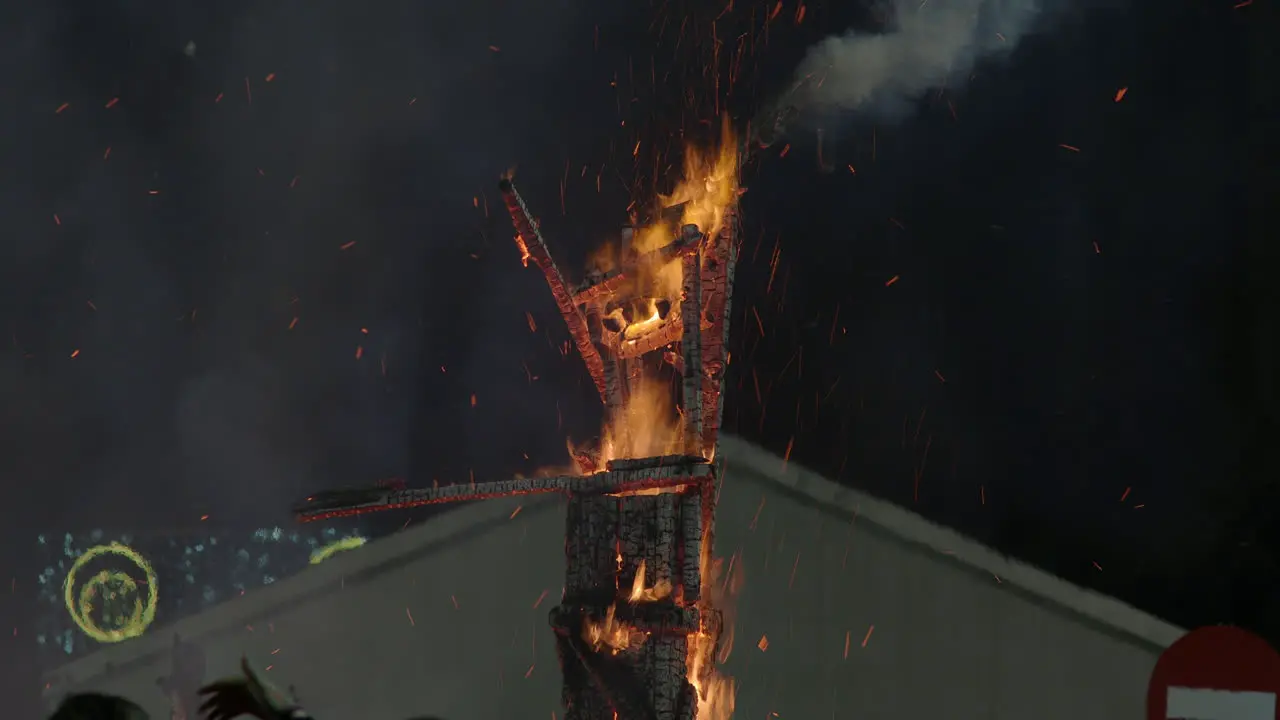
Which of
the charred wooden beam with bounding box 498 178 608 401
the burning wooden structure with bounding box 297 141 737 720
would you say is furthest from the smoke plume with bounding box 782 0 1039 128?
the charred wooden beam with bounding box 498 178 608 401

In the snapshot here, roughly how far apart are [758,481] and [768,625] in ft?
3.17

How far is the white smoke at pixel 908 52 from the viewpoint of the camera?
7.30 m

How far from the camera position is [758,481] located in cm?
813

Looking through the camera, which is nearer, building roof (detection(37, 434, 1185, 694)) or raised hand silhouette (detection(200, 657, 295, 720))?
raised hand silhouette (detection(200, 657, 295, 720))

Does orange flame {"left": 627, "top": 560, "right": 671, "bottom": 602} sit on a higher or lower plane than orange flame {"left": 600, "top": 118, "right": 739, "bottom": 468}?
lower

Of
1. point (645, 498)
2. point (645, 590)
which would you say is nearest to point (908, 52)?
point (645, 498)

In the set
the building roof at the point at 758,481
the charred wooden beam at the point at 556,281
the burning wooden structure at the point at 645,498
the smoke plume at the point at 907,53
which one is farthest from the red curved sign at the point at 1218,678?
the building roof at the point at 758,481

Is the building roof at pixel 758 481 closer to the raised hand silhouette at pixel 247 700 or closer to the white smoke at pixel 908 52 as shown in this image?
the white smoke at pixel 908 52

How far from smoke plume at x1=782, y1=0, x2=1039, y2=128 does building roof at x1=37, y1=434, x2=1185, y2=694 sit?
2.46 metres

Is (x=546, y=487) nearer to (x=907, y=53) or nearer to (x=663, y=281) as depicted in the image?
(x=663, y=281)

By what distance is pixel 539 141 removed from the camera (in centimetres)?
909

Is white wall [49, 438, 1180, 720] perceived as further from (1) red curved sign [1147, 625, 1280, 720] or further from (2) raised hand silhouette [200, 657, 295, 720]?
(2) raised hand silhouette [200, 657, 295, 720]

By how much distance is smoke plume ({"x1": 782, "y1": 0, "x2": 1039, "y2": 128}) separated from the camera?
7289mm

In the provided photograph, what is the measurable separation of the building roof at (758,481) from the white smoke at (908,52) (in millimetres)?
2461
